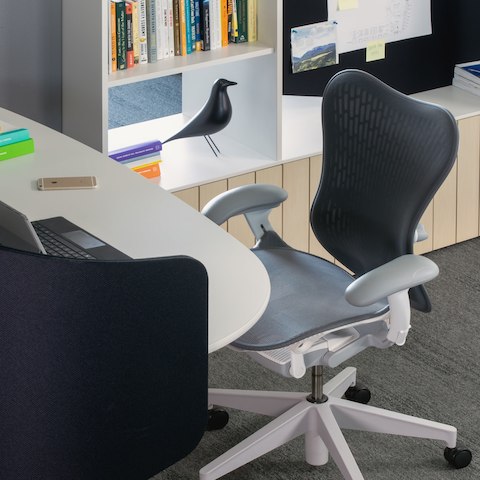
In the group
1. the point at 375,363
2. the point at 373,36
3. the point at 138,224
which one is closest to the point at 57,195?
the point at 138,224

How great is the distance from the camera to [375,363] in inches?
125

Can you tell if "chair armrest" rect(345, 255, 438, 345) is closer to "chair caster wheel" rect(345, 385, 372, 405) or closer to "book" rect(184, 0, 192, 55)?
"chair caster wheel" rect(345, 385, 372, 405)

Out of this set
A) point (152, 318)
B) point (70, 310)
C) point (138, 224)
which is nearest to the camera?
point (70, 310)

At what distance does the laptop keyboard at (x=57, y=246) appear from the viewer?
2.16m

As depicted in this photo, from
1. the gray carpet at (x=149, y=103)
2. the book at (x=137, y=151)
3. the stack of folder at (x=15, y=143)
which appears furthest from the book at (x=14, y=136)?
the gray carpet at (x=149, y=103)

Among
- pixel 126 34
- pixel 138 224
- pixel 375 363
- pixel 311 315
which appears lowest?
pixel 375 363

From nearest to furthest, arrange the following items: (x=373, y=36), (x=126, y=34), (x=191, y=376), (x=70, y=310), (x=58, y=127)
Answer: (x=70, y=310) → (x=191, y=376) → (x=126, y=34) → (x=58, y=127) → (x=373, y=36)

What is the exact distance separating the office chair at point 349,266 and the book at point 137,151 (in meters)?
0.66

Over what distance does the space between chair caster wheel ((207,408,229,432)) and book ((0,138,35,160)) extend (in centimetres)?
83

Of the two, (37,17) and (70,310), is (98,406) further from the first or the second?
(37,17)

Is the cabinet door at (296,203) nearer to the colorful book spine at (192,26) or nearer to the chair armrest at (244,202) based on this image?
the colorful book spine at (192,26)

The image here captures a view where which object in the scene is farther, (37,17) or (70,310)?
(37,17)

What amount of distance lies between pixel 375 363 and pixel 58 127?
122cm

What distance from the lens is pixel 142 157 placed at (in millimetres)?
3309
